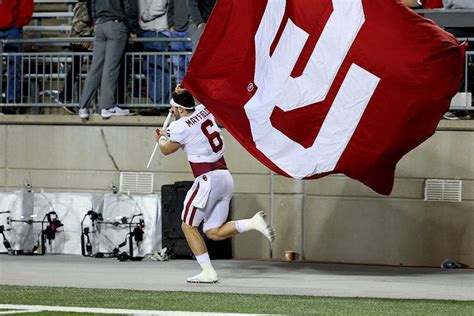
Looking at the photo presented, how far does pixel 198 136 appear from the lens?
15547 millimetres

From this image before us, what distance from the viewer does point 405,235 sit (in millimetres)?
18156

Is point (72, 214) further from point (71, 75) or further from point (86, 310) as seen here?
point (86, 310)

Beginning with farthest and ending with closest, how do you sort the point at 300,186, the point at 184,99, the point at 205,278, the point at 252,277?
1. the point at 300,186
2. the point at 252,277
3. the point at 184,99
4. the point at 205,278

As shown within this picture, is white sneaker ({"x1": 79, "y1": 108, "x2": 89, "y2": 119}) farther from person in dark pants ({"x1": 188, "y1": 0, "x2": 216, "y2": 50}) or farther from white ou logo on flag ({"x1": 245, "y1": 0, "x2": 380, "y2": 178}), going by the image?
white ou logo on flag ({"x1": 245, "y1": 0, "x2": 380, "y2": 178})

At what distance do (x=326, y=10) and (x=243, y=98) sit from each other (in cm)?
138

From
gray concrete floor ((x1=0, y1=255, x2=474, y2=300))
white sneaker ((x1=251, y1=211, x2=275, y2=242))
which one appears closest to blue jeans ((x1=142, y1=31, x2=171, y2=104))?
gray concrete floor ((x1=0, y1=255, x2=474, y2=300))

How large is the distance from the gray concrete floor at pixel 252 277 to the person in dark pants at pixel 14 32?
278 cm

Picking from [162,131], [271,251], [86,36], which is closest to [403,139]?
[162,131]

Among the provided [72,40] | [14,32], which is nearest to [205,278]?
[72,40]

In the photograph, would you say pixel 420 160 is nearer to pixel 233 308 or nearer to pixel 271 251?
pixel 271 251

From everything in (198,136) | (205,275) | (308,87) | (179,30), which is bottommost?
(205,275)

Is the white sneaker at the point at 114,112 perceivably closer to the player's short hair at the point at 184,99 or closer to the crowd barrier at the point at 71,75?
the crowd barrier at the point at 71,75

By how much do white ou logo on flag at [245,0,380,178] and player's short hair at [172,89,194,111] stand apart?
2.68ft

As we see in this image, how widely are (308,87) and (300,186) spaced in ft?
9.72
